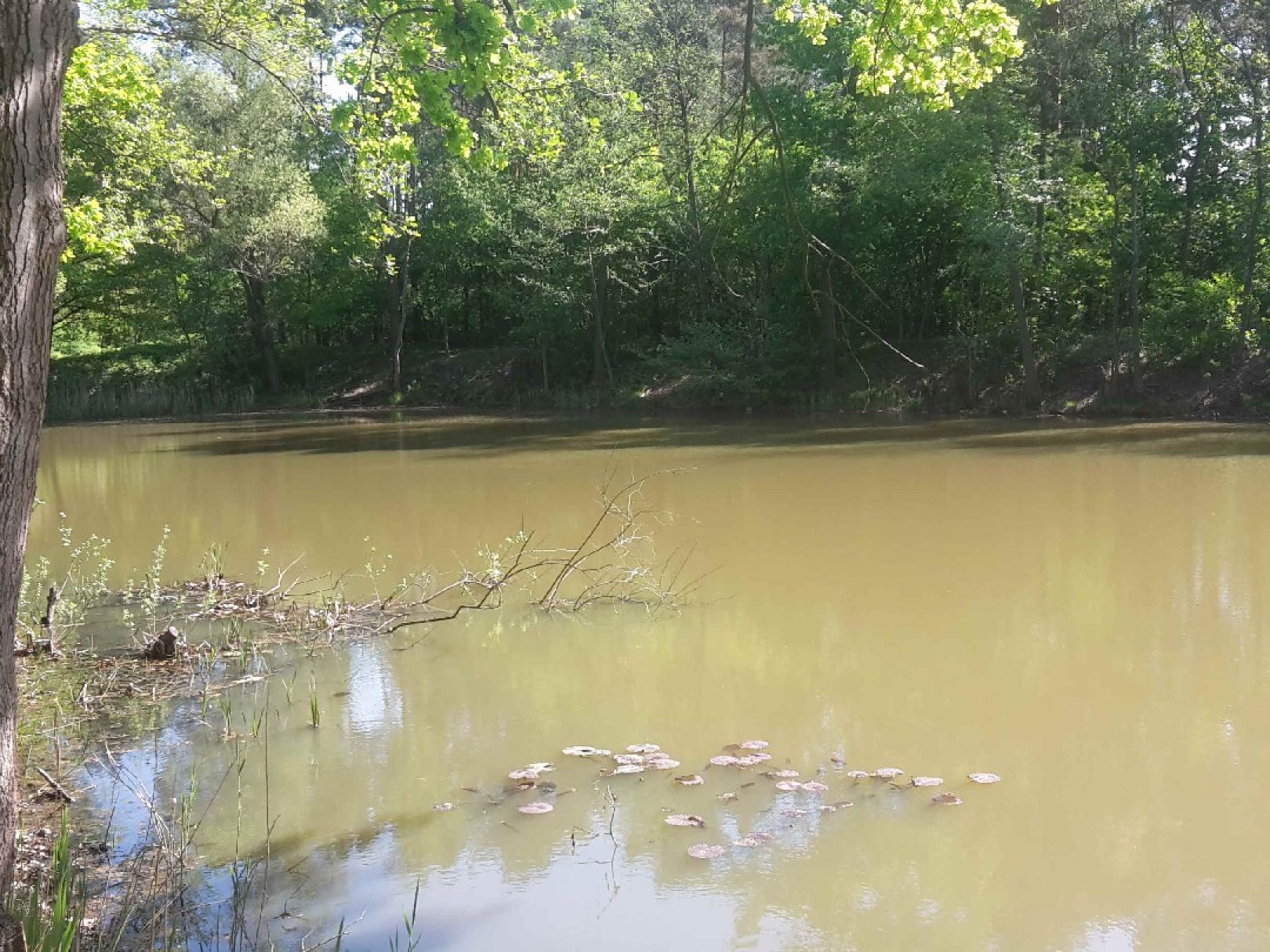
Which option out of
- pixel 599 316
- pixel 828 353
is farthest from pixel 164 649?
pixel 599 316

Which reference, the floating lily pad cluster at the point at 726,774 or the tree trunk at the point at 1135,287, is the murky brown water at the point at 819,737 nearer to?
the floating lily pad cluster at the point at 726,774

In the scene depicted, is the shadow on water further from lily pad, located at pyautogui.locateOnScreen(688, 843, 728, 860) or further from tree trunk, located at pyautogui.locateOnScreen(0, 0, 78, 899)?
tree trunk, located at pyautogui.locateOnScreen(0, 0, 78, 899)

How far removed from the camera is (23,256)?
2.69 meters

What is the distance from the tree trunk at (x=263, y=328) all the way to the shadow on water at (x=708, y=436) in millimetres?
7475

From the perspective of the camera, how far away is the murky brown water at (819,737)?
11.7ft

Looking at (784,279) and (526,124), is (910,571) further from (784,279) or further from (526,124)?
(784,279)

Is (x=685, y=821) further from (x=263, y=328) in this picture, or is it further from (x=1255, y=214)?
(x=263, y=328)

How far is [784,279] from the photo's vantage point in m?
25.6

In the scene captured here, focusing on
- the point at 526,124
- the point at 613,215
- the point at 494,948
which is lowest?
the point at 494,948

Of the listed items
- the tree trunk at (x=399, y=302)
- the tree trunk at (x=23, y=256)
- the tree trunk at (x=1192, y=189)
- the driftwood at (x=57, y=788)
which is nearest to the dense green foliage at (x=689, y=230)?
the tree trunk at (x=1192, y=189)

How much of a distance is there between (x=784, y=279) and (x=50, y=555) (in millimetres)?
18520

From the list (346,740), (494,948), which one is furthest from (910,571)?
(494,948)

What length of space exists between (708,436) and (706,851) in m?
16.8

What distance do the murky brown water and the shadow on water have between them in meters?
5.43
